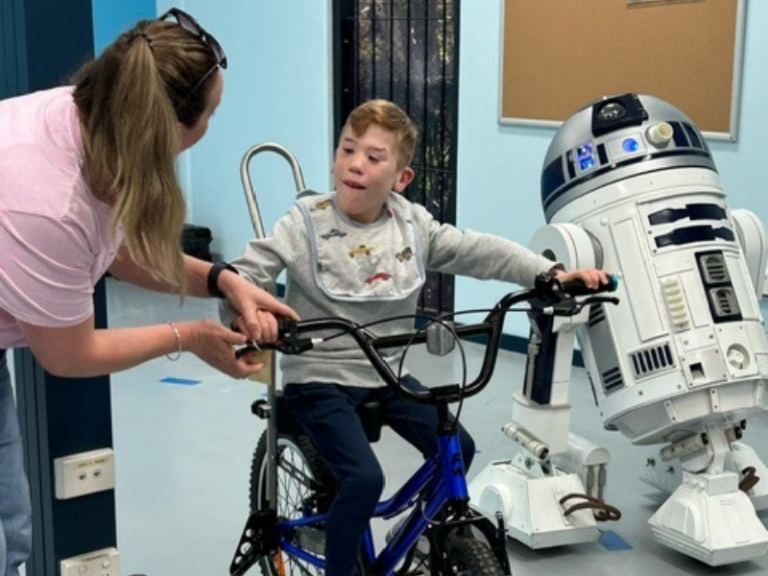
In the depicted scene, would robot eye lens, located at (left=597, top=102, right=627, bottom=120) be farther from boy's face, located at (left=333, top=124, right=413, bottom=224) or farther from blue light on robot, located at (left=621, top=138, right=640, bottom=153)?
boy's face, located at (left=333, top=124, right=413, bottom=224)

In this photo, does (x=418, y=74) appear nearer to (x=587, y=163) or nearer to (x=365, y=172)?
(x=587, y=163)

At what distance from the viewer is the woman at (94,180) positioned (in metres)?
1.68

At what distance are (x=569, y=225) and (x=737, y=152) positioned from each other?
1.78 meters

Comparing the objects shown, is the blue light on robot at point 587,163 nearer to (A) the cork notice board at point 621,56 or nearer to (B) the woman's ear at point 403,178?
(B) the woman's ear at point 403,178

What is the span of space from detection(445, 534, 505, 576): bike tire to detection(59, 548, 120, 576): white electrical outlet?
85 centimetres

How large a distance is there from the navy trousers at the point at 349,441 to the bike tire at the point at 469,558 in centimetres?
29

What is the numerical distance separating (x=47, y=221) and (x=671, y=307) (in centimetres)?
194

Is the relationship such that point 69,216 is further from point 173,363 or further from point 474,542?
point 173,363

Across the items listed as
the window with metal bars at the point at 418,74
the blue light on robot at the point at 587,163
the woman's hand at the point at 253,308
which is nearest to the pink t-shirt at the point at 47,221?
the woman's hand at the point at 253,308

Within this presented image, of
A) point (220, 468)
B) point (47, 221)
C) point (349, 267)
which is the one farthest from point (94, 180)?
Result: point (220, 468)

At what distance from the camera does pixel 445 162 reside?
19.6ft

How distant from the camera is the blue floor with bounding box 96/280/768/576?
3.24 m

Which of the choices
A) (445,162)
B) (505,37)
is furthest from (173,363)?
(505,37)

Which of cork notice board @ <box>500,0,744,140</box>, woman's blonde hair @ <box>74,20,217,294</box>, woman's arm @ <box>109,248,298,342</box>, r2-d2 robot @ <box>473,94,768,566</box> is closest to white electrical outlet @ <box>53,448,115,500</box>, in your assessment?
woman's arm @ <box>109,248,298,342</box>
